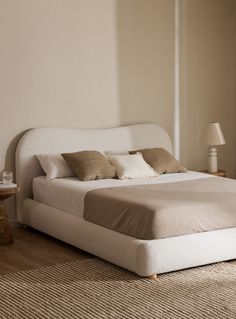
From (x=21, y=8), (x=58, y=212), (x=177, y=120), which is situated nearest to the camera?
(x=58, y=212)

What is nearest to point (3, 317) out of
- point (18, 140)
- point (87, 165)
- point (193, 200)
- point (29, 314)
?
point (29, 314)

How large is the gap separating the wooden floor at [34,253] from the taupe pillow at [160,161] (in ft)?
3.82

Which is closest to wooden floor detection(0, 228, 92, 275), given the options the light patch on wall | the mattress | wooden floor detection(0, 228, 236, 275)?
wooden floor detection(0, 228, 236, 275)

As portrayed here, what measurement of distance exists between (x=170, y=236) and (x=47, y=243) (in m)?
1.43

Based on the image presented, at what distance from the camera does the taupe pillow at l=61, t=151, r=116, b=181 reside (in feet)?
18.3

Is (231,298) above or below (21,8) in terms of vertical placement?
below

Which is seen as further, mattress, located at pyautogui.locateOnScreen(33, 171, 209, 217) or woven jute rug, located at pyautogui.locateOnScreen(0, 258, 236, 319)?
mattress, located at pyautogui.locateOnScreen(33, 171, 209, 217)

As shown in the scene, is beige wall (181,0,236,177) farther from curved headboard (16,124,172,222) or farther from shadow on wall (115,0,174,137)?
curved headboard (16,124,172,222)

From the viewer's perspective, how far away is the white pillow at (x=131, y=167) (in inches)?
224

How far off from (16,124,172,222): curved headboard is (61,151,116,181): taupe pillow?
0.26 metres

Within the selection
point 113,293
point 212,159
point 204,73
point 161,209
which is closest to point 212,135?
point 212,159

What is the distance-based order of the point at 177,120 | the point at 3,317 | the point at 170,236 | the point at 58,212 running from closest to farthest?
the point at 3,317
the point at 170,236
the point at 58,212
the point at 177,120

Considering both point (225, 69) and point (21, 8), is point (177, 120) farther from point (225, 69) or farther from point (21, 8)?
point (21, 8)

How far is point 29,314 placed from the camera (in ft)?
12.2
